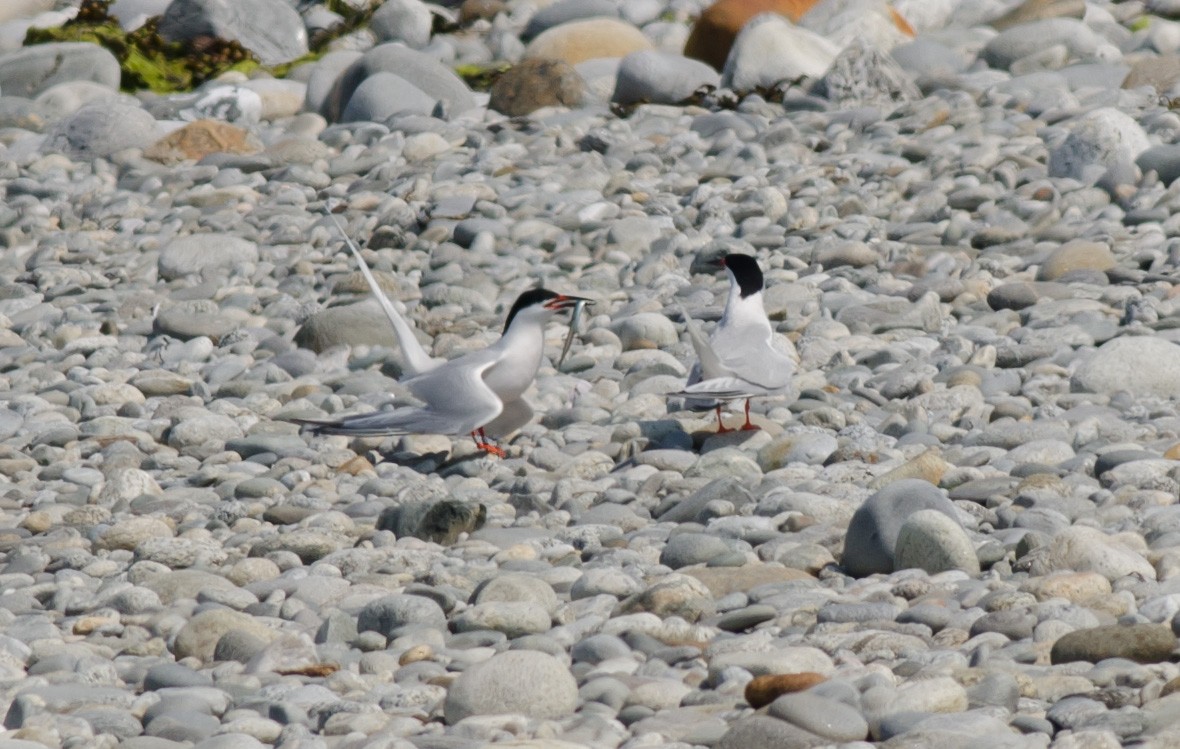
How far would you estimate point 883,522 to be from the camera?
12.6 ft

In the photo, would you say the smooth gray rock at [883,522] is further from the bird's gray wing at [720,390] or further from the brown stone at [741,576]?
the bird's gray wing at [720,390]

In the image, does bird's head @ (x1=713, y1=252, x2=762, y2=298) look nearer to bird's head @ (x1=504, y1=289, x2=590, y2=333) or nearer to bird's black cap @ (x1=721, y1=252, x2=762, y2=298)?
bird's black cap @ (x1=721, y1=252, x2=762, y2=298)

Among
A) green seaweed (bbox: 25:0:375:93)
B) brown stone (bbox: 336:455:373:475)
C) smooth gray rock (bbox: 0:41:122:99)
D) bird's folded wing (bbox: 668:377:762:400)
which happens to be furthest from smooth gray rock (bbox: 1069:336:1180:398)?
green seaweed (bbox: 25:0:375:93)

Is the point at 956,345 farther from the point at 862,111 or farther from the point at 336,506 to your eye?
the point at 862,111

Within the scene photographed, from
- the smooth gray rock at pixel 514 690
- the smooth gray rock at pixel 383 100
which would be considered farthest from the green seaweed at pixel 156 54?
the smooth gray rock at pixel 514 690

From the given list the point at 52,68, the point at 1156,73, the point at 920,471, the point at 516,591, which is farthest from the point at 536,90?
the point at 516,591

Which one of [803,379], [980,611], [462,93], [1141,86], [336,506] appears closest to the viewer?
[980,611]

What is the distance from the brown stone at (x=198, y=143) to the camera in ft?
32.2

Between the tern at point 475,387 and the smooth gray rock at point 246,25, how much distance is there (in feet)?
27.2

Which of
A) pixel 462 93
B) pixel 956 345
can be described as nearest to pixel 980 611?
pixel 956 345

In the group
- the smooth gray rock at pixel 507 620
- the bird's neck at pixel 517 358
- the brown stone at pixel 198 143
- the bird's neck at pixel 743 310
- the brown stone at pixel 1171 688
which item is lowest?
the brown stone at pixel 198 143

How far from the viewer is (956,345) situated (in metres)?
5.93

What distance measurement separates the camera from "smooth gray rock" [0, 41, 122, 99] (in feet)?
38.3

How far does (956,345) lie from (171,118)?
260 inches
